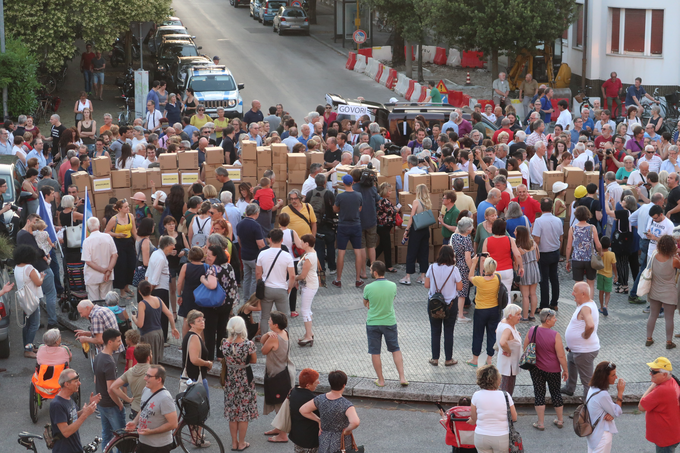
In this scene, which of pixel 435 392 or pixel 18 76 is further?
pixel 18 76

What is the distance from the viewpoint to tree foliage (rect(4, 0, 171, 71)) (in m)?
26.4

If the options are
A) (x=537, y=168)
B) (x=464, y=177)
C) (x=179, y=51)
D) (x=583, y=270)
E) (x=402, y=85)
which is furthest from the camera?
(x=179, y=51)

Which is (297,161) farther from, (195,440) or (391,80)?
(391,80)

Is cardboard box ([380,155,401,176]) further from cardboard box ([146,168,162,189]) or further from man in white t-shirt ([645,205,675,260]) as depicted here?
man in white t-shirt ([645,205,675,260])

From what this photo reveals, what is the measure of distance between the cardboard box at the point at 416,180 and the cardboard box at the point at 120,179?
16.4 feet

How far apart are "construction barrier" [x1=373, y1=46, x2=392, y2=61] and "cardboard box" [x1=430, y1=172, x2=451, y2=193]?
87.8 ft

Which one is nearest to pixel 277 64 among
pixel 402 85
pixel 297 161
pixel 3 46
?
pixel 402 85

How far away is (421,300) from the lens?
13.4 metres

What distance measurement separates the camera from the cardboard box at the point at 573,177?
48.7ft

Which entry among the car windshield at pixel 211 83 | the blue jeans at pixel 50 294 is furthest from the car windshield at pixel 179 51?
the blue jeans at pixel 50 294

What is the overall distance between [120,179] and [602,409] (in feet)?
32.1

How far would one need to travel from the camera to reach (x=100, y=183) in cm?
1487

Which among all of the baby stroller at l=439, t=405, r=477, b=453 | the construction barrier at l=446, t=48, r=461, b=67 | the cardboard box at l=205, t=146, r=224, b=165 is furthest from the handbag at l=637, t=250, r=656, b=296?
the construction barrier at l=446, t=48, r=461, b=67

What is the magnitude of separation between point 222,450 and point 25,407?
9.90 ft
